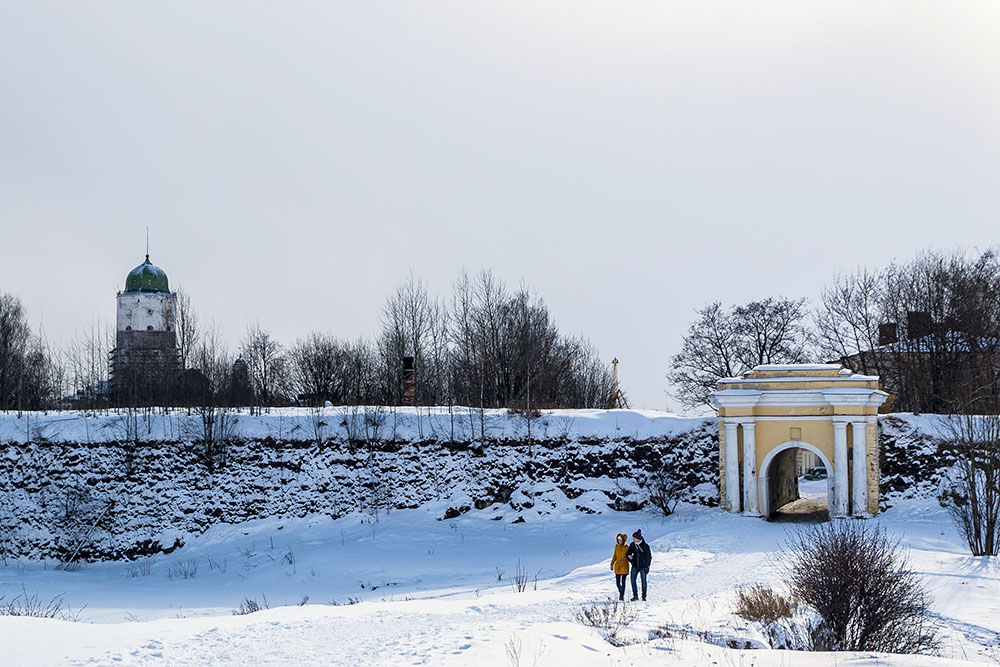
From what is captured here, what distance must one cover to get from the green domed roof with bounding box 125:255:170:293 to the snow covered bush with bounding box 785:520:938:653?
256 feet

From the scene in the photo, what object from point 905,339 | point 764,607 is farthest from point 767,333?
point 764,607

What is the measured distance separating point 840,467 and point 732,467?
118 inches

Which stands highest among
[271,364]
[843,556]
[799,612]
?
[271,364]

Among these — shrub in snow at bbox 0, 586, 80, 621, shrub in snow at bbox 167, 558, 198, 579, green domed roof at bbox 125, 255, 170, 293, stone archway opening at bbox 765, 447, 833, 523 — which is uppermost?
green domed roof at bbox 125, 255, 170, 293

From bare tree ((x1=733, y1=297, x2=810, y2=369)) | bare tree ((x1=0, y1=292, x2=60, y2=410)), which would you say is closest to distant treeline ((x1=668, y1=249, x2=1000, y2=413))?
bare tree ((x1=733, y1=297, x2=810, y2=369))

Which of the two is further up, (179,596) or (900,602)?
(900,602)

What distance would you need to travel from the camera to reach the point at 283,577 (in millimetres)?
24484

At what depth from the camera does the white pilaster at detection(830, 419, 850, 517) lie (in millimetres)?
26562

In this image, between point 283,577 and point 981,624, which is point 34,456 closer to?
point 283,577

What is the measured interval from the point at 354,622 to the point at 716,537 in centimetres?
1385

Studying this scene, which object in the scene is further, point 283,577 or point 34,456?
point 34,456

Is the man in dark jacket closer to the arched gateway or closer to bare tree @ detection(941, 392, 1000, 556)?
bare tree @ detection(941, 392, 1000, 556)

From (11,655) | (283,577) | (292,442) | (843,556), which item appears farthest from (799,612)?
(292,442)

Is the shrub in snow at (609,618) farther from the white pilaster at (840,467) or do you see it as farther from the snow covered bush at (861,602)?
the white pilaster at (840,467)
